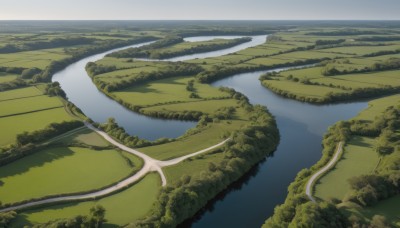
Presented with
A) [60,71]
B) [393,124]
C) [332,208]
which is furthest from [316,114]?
[60,71]

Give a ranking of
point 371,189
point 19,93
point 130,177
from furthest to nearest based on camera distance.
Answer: point 19,93 < point 130,177 < point 371,189

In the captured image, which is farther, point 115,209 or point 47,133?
point 47,133

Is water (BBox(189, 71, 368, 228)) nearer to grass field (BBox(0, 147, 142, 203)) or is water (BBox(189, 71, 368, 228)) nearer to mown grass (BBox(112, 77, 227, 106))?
mown grass (BBox(112, 77, 227, 106))

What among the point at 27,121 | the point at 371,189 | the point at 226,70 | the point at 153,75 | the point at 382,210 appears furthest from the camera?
the point at 226,70

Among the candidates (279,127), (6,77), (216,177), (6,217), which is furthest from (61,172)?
(6,77)

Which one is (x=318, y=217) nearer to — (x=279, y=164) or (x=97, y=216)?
(x=279, y=164)

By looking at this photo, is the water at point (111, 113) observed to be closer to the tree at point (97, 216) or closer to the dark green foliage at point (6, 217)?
the tree at point (97, 216)

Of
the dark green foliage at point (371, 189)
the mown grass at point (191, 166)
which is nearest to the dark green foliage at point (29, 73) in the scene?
the mown grass at point (191, 166)

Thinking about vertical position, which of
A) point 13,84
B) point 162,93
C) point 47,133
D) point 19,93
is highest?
point 13,84
